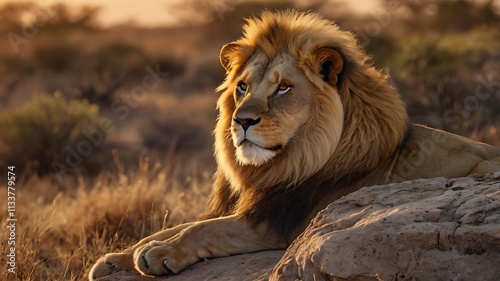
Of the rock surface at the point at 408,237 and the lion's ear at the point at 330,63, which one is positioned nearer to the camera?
the rock surface at the point at 408,237

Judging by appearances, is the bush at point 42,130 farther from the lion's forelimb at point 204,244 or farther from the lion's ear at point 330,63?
the lion's ear at point 330,63

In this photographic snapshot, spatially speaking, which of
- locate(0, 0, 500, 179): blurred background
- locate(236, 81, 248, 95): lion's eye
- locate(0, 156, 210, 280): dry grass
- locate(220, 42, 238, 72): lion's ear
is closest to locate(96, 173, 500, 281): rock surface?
locate(236, 81, 248, 95): lion's eye

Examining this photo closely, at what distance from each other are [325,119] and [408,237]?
73.1 inches

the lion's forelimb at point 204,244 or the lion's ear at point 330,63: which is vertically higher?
the lion's ear at point 330,63

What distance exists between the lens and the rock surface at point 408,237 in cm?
353

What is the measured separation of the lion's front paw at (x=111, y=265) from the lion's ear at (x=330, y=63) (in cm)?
161

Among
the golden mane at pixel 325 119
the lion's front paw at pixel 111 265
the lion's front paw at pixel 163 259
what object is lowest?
the lion's front paw at pixel 111 265

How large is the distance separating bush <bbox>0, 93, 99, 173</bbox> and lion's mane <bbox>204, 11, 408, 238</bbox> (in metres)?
6.98

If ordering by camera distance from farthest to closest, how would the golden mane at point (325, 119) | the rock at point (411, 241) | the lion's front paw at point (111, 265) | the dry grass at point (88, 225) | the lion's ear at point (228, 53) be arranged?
1. the dry grass at point (88, 225)
2. the lion's ear at point (228, 53)
3. the lion's front paw at point (111, 265)
4. the golden mane at point (325, 119)
5. the rock at point (411, 241)

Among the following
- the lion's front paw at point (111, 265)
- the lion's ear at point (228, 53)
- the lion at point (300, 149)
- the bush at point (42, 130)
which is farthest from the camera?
the bush at point (42, 130)

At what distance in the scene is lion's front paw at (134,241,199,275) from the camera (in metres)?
5.16

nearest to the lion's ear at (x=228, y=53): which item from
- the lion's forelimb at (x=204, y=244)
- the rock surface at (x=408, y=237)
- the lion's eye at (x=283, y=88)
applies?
the lion's eye at (x=283, y=88)

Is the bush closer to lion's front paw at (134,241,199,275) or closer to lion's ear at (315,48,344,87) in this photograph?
lion's front paw at (134,241,199,275)

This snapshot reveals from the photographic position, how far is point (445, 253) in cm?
358
